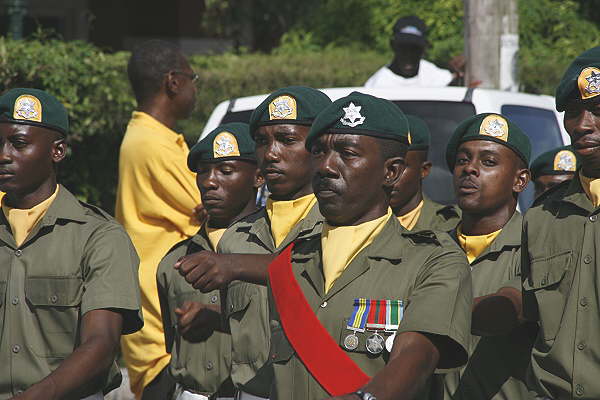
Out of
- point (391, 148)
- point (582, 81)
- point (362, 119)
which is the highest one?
point (582, 81)

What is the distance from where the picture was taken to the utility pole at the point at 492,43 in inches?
399

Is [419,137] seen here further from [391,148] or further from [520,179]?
[391,148]

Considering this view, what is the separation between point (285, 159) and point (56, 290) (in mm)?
1299

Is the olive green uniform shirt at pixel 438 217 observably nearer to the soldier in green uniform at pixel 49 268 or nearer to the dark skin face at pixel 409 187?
the dark skin face at pixel 409 187

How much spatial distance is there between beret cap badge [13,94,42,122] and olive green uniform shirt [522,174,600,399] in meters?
1.95

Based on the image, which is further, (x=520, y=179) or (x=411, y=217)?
(x=411, y=217)

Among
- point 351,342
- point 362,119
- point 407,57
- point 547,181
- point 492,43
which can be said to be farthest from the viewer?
point 492,43

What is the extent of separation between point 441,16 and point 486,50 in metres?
3.38

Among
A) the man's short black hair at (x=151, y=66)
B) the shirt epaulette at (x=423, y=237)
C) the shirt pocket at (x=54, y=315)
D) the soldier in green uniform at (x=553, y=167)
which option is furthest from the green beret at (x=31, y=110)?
the soldier in green uniform at (x=553, y=167)

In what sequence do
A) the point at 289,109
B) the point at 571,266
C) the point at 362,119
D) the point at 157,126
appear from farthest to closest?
1. the point at 157,126
2. the point at 289,109
3. the point at 571,266
4. the point at 362,119

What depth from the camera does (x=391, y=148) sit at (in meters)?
4.13

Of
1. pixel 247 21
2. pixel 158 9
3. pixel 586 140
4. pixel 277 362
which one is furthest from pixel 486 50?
pixel 158 9

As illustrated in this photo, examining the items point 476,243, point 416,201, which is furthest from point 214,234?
point 476,243

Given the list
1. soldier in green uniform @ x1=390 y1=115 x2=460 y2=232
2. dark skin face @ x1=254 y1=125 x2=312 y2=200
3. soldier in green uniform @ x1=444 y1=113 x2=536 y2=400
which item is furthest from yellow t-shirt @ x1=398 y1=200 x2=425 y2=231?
dark skin face @ x1=254 y1=125 x2=312 y2=200
